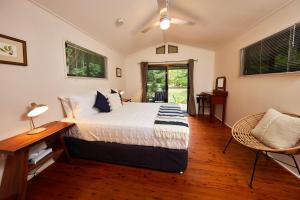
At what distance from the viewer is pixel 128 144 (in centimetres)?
194

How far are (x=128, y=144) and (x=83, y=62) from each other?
1.95 m

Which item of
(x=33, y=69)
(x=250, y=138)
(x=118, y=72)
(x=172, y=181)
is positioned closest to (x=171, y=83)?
(x=118, y=72)

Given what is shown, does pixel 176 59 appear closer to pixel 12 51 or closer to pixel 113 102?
pixel 113 102

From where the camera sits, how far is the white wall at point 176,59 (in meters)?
4.80

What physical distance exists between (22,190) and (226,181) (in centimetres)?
215

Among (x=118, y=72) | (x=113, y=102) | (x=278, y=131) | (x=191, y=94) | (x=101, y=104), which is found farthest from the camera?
(x=191, y=94)

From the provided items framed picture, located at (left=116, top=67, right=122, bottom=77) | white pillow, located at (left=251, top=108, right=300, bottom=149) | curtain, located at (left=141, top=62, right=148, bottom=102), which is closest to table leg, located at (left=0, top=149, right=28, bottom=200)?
white pillow, located at (left=251, top=108, right=300, bottom=149)

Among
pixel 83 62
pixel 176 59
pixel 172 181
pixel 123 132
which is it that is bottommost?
pixel 172 181

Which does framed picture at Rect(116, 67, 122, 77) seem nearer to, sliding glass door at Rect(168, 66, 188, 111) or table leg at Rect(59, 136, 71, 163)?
sliding glass door at Rect(168, 66, 188, 111)

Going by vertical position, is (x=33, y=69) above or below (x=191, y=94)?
above

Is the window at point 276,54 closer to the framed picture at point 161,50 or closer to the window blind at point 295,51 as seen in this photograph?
the window blind at point 295,51

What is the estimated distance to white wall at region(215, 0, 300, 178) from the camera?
187 centimetres

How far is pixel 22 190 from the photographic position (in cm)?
141

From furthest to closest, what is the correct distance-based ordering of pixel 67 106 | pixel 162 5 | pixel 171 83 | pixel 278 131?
pixel 171 83 < pixel 67 106 < pixel 162 5 < pixel 278 131
